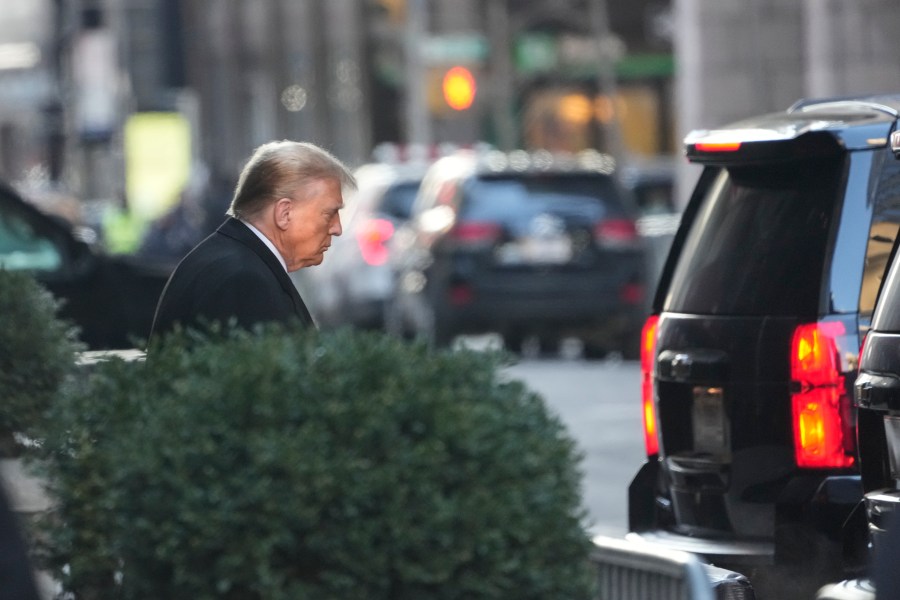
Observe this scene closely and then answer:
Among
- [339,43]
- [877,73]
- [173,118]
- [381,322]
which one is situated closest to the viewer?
[877,73]

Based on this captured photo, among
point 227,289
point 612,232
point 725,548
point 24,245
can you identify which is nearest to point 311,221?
point 227,289

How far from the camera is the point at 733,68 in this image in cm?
2591

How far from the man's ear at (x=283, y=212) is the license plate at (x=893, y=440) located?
1.56m

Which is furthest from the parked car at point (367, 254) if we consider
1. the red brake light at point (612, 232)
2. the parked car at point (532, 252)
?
the red brake light at point (612, 232)

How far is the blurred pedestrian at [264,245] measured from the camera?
552 cm

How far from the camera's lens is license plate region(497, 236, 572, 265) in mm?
20344

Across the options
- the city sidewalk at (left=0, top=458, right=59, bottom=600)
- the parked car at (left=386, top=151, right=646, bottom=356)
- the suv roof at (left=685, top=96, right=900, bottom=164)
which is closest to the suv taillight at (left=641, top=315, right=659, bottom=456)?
the suv roof at (left=685, top=96, right=900, bottom=164)

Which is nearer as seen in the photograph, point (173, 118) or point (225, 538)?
point (225, 538)

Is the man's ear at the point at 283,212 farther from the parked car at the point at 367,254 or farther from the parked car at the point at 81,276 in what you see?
the parked car at the point at 367,254

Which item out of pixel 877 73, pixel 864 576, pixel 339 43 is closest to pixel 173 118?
pixel 339 43

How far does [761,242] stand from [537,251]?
13796 mm

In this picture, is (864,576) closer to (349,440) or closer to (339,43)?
(349,440)

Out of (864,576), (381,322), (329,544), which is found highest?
(329,544)

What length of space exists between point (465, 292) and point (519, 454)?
642 inches
